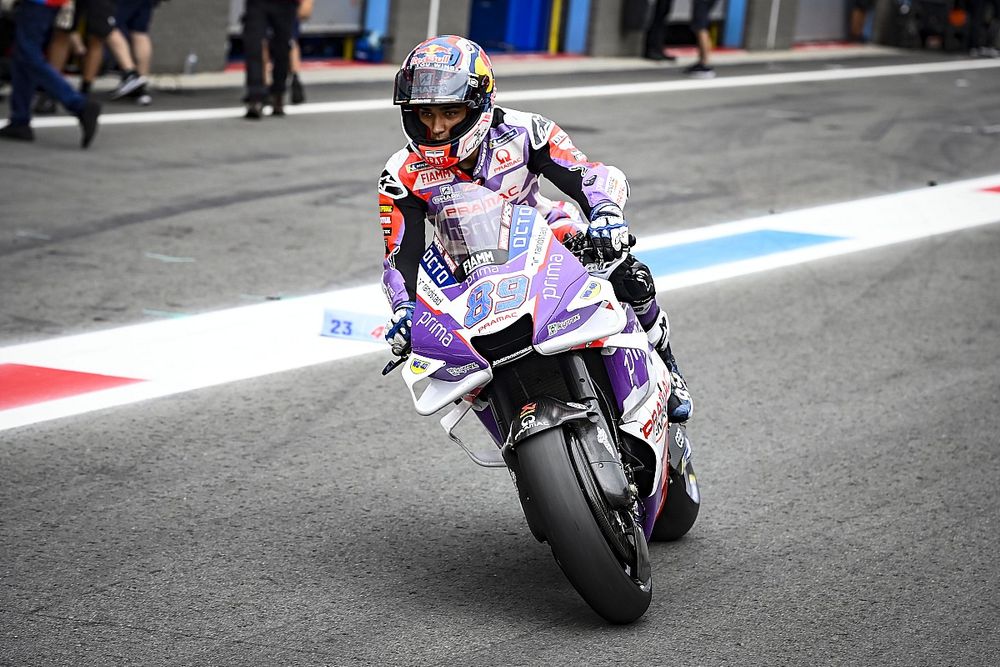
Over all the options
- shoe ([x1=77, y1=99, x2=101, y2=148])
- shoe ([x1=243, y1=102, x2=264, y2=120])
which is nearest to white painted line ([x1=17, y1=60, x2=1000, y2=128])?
shoe ([x1=243, y1=102, x2=264, y2=120])

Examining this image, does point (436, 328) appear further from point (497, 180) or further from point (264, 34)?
point (264, 34)

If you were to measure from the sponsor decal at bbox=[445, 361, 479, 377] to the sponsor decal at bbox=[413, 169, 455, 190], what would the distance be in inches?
25.0

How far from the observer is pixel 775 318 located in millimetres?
8430

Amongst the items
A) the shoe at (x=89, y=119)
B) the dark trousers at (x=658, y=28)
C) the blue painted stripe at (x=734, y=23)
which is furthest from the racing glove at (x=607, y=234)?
the blue painted stripe at (x=734, y=23)

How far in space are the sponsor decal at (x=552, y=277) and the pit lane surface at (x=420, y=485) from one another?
3.22 ft

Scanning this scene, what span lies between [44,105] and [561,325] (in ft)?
36.2

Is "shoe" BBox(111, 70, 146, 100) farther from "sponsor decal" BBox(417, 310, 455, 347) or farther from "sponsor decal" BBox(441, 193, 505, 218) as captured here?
"sponsor decal" BBox(417, 310, 455, 347)

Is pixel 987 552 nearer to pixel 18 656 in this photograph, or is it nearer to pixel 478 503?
pixel 478 503

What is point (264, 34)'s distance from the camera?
48.7 ft

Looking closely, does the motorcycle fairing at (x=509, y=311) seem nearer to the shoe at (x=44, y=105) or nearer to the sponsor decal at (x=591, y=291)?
the sponsor decal at (x=591, y=291)

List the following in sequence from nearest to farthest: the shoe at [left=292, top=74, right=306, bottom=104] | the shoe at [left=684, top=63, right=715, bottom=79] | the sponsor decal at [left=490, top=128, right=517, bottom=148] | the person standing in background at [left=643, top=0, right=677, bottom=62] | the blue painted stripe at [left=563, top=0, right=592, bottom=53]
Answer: the sponsor decal at [left=490, top=128, right=517, bottom=148] < the shoe at [left=292, top=74, right=306, bottom=104] < the shoe at [left=684, top=63, right=715, bottom=79] < the blue painted stripe at [left=563, top=0, right=592, bottom=53] < the person standing in background at [left=643, top=0, right=677, bottom=62]

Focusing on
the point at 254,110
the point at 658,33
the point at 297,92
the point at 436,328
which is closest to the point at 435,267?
the point at 436,328

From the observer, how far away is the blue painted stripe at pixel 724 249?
9648 millimetres

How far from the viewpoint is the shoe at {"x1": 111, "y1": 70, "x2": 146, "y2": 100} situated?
587 inches
